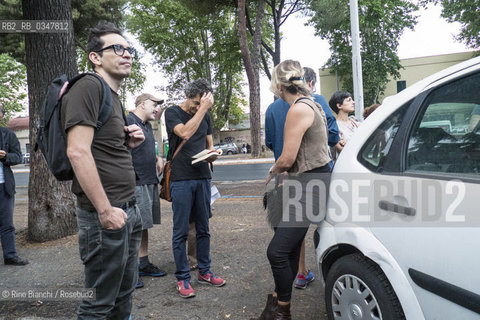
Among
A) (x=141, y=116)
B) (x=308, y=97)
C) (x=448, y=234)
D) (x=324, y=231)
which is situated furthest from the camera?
(x=141, y=116)

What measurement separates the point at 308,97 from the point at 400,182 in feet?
2.88

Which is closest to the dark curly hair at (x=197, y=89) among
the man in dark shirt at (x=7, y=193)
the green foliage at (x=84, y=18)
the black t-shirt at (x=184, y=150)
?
the black t-shirt at (x=184, y=150)

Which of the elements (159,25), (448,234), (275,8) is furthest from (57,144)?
(159,25)

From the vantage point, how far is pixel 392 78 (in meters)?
34.1

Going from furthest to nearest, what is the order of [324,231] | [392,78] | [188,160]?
1. [392,78]
2. [188,160]
3. [324,231]

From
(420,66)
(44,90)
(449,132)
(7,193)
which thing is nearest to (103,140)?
(449,132)

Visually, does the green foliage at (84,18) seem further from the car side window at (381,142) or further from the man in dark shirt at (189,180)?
the car side window at (381,142)

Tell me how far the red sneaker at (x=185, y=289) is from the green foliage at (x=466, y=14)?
27369mm

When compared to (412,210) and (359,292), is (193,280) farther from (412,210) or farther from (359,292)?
(412,210)

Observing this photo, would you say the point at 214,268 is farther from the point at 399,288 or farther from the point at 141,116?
the point at 399,288

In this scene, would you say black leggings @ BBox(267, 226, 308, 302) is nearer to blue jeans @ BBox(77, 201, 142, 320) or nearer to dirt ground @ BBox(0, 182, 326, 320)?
dirt ground @ BBox(0, 182, 326, 320)

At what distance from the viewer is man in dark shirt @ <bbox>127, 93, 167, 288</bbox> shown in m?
3.73

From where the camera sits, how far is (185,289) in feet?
10.7

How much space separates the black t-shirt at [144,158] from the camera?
3744 mm
